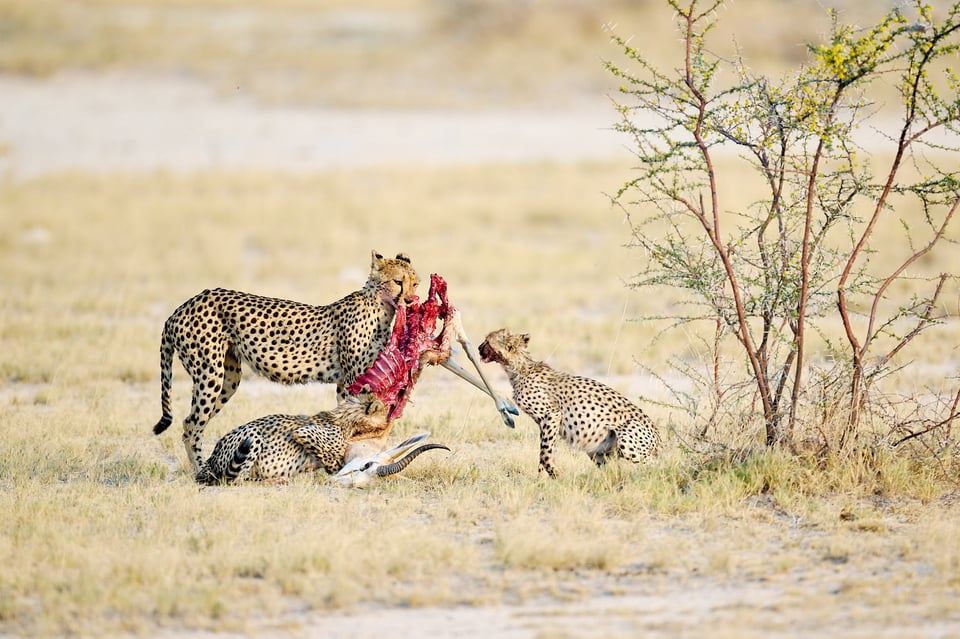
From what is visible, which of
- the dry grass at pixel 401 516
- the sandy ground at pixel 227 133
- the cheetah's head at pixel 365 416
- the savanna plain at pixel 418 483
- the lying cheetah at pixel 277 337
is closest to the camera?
the savanna plain at pixel 418 483

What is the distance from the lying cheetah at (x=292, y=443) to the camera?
695 cm

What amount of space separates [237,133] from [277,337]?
16.1m

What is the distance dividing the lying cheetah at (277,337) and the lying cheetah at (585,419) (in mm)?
947

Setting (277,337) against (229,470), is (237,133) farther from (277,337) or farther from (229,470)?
(229,470)

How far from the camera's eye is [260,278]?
49.8 feet

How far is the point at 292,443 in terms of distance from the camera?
7.07 metres

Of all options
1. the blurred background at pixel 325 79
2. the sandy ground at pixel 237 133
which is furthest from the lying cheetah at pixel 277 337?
the sandy ground at pixel 237 133

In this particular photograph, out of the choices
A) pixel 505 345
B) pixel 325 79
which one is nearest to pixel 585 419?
pixel 505 345

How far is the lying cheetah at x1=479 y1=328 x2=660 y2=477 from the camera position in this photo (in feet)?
23.2

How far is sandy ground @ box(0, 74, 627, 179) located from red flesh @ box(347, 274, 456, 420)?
13738mm

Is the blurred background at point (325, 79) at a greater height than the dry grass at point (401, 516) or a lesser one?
greater

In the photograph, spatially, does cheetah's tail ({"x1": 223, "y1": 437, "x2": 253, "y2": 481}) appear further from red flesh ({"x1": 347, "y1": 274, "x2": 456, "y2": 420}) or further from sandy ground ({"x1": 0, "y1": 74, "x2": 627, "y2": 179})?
sandy ground ({"x1": 0, "y1": 74, "x2": 627, "y2": 179})

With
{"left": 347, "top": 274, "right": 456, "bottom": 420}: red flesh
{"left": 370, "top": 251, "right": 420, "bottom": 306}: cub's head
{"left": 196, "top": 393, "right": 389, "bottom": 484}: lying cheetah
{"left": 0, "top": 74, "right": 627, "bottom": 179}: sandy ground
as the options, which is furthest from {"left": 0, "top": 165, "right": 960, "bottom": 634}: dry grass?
{"left": 0, "top": 74, "right": 627, "bottom": 179}: sandy ground

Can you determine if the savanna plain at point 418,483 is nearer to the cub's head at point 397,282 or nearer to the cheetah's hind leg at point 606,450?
the cheetah's hind leg at point 606,450
